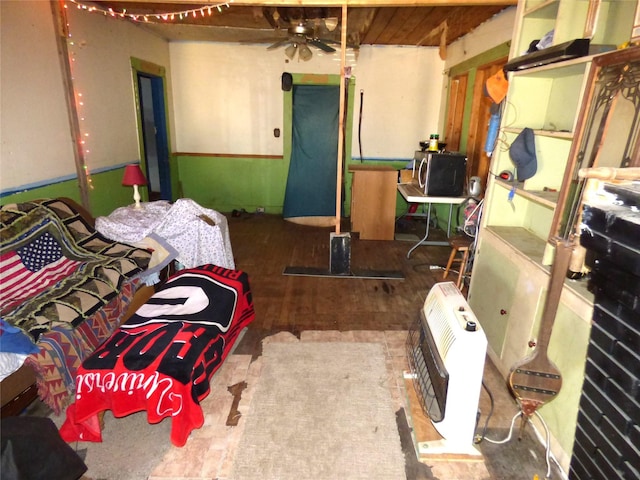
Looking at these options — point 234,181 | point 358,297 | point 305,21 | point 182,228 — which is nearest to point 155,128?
point 234,181

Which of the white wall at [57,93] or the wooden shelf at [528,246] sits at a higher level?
the white wall at [57,93]

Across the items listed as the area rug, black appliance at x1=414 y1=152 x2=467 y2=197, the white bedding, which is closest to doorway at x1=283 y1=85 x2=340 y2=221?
black appliance at x1=414 y1=152 x2=467 y2=197

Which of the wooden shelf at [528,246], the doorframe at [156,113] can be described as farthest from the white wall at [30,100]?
the wooden shelf at [528,246]

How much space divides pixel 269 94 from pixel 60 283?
4063 mm

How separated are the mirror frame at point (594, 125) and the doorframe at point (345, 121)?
12.6ft

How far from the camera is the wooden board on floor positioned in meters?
1.66

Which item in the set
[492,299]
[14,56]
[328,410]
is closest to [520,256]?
[492,299]

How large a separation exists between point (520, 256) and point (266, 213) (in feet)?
14.2

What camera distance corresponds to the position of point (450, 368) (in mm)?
1517

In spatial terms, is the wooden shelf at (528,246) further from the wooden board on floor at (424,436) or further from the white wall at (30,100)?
the white wall at (30,100)

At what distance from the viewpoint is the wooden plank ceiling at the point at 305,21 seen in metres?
3.67

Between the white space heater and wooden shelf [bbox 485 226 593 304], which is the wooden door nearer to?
wooden shelf [bbox 485 226 593 304]

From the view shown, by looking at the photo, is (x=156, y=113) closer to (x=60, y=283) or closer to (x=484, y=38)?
(x=60, y=283)

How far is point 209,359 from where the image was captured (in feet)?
6.02
